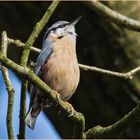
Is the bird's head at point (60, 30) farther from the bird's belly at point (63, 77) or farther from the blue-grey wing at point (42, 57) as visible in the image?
the bird's belly at point (63, 77)

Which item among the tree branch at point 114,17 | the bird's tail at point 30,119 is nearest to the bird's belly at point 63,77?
the bird's tail at point 30,119

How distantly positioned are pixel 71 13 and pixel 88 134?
65.0 inches

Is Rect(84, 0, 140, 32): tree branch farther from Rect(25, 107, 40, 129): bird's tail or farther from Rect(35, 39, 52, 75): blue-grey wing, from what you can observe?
Rect(25, 107, 40, 129): bird's tail

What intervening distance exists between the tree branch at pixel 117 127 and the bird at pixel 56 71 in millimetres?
1100

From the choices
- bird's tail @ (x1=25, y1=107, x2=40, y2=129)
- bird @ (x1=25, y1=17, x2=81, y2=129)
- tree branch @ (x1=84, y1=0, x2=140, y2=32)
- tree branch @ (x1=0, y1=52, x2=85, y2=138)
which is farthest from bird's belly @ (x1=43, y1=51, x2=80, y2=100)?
tree branch @ (x1=0, y1=52, x2=85, y2=138)

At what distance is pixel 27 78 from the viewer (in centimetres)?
280

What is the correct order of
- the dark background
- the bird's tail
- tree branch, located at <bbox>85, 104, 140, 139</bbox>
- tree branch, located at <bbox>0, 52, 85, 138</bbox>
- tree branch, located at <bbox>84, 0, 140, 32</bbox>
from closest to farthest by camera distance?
tree branch, located at <bbox>0, 52, 85, 138</bbox>, tree branch, located at <bbox>85, 104, 140, 139</bbox>, tree branch, located at <bbox>84, 0, 140, 32</bbox>, the bird's tail, the dark background

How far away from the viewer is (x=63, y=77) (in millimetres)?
4312

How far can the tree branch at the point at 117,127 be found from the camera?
9.30 feet

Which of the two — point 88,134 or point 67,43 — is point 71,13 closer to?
point 67,43

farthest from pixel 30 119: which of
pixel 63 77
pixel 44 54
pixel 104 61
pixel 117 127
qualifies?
pixel 117 127

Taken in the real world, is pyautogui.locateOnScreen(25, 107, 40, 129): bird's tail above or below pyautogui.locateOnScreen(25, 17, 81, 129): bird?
below

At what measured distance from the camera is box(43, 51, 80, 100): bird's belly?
4.25 m

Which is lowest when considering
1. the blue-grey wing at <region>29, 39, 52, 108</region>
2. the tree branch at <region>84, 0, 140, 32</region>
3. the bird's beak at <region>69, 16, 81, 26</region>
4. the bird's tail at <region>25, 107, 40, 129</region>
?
the bird's tail at <region>25, 107, 40, 129</region>
